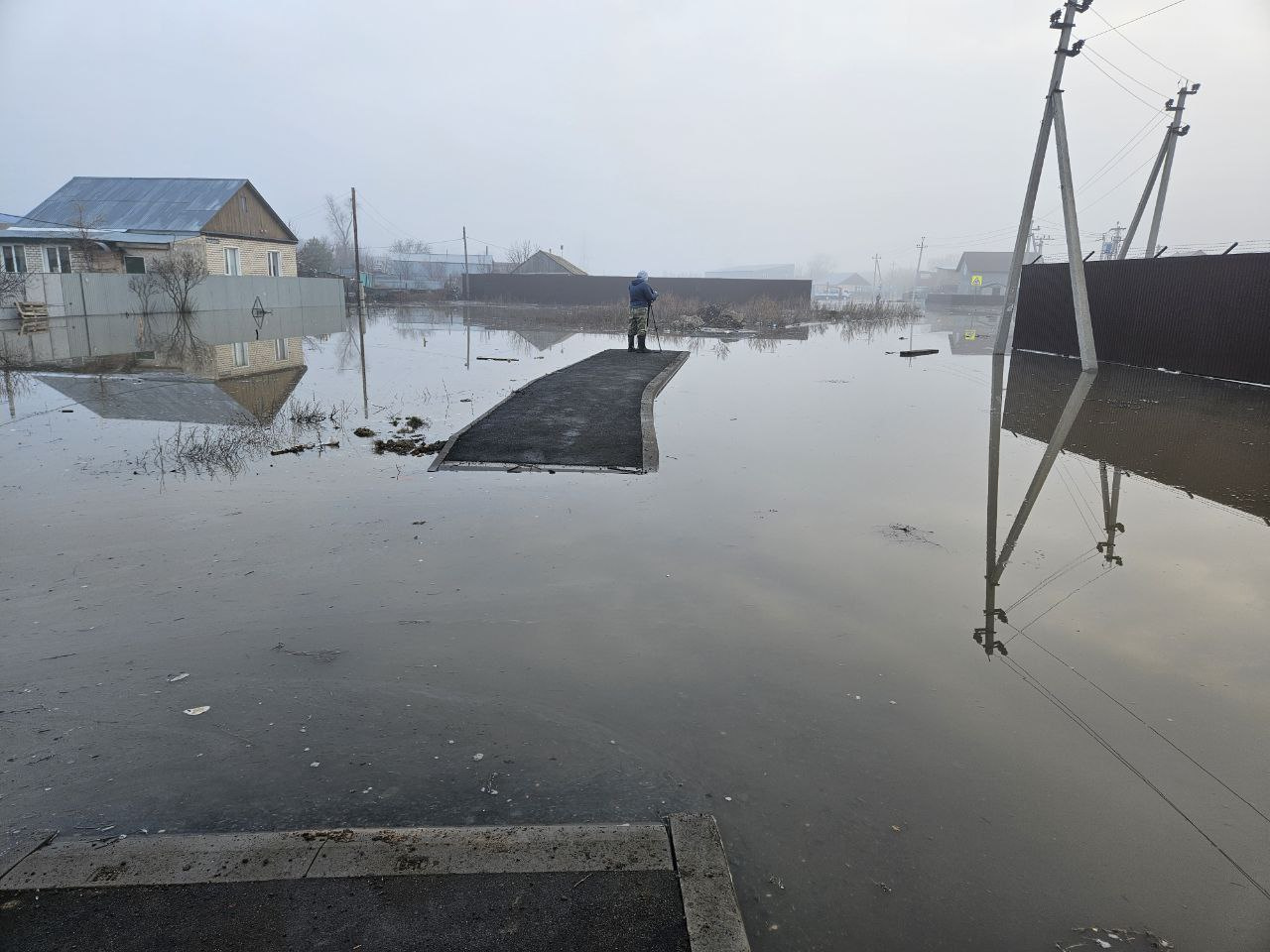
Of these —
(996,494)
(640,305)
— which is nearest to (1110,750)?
(996,494)

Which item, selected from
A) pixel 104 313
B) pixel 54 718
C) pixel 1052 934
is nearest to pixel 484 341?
pixel 104 313

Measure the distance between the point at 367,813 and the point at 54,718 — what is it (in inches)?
59.1

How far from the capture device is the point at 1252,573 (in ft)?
15.0

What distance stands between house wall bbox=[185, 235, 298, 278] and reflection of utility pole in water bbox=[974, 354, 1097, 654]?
104ft

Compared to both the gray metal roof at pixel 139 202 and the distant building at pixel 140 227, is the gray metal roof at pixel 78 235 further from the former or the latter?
the gray metal roof at pixel 139 202

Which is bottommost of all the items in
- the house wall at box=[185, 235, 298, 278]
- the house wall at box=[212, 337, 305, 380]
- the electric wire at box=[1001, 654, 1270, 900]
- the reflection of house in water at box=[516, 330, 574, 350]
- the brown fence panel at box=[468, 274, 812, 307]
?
the electric wire at box=[1001, 654, 1270, 900]

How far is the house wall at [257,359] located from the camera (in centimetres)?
1337

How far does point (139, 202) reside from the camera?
3500 centimetres

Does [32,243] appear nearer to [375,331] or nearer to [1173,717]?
[375,331]

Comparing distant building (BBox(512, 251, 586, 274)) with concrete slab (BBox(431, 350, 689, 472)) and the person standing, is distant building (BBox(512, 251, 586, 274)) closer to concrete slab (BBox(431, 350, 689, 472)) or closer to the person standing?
the person standing

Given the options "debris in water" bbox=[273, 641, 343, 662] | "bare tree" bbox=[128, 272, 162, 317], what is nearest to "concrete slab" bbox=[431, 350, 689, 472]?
"debris in water" bbox=[273, 641, 343, 662]

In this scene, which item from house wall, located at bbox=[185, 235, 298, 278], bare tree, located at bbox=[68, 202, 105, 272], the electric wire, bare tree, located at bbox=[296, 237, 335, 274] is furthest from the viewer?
bare tree, located at bbox=[296, 237, 335, 274]

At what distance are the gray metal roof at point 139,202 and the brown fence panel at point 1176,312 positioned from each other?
3397 centimetres

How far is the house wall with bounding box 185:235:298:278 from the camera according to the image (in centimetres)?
3294
